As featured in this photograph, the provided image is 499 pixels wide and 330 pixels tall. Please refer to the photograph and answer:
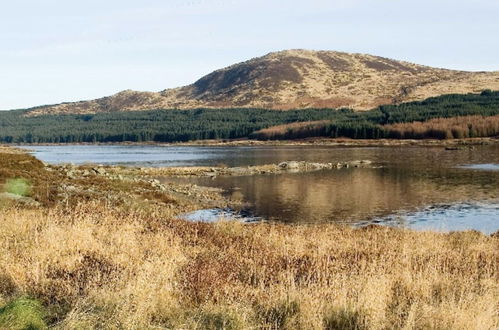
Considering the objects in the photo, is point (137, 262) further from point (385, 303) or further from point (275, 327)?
point (385, 303)

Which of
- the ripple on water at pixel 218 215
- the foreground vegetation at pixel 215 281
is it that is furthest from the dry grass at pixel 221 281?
the ripple on water at pixel 218 215

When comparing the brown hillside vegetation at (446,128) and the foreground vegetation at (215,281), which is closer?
the foreground vegetation at (215,281)

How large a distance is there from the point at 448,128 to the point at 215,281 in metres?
177

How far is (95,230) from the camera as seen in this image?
48.3 feet

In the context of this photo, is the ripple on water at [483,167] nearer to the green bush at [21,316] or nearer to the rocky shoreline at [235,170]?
the rocky shoreline at [235,170]

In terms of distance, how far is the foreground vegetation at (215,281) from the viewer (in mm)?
8281

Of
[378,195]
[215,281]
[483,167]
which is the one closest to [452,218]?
[378,195]

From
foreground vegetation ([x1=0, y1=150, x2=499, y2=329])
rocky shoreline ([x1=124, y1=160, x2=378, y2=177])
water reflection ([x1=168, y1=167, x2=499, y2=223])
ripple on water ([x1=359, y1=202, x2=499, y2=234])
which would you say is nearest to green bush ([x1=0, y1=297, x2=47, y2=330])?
foreground vegetation ([x1=0, y1=150, x2=499, y2=329])

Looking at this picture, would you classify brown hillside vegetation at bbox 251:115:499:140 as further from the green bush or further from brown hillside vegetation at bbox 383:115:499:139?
the green bush

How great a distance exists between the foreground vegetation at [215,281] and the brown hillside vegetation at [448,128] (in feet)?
544

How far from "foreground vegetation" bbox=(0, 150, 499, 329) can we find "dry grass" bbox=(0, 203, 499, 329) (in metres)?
0.03

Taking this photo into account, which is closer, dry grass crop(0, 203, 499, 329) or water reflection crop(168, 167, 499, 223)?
dry grass crop(0, 203, 499, 329)

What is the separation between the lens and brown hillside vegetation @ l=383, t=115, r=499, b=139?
168 metres

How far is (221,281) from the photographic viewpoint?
10352 millimetres
